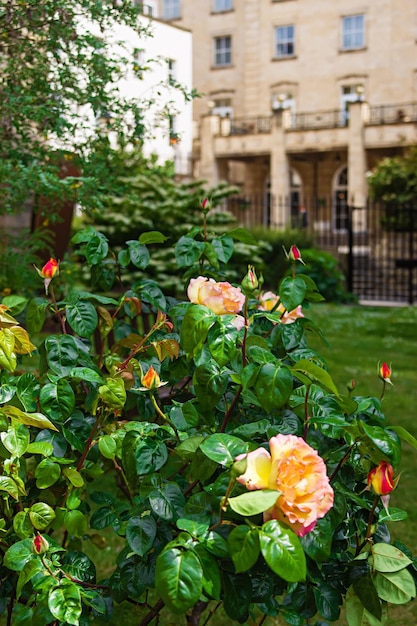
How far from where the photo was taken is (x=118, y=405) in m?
1.70

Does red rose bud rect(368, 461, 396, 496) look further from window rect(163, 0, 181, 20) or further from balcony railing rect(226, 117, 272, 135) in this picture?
window rect(163, 0, 181, 20)

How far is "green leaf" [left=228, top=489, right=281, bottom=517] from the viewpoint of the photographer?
1252mm

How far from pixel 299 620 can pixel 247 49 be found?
120 feet

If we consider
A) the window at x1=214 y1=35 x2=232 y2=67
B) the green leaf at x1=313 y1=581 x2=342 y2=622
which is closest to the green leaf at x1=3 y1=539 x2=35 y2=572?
the green leaf at x1=313 y1=581 x2=342 y2=622

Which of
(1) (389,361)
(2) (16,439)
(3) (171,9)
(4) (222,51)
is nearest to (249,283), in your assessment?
(2) (16,439)

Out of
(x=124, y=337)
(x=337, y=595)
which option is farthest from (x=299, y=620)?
(x=124, y=337)

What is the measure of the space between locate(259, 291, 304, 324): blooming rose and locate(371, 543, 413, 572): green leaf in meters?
0.77

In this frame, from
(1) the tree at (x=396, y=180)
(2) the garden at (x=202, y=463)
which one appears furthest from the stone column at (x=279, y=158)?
(2) the garden at (x=202, y=463)

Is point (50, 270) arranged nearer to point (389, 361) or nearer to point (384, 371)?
point (384, 371)

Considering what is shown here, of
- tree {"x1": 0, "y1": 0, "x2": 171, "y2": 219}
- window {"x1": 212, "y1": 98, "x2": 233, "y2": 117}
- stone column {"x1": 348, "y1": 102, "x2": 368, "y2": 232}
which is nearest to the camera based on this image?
tree {"x1": 0, "y1": 0, "x2": 171, "y2": 219}

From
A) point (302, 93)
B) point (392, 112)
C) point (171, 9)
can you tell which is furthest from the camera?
point (171, 9)

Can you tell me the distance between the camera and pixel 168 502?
1.54 metres

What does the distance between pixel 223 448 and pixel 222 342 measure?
0.24m

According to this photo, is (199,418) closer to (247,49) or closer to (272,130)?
(272,130)
